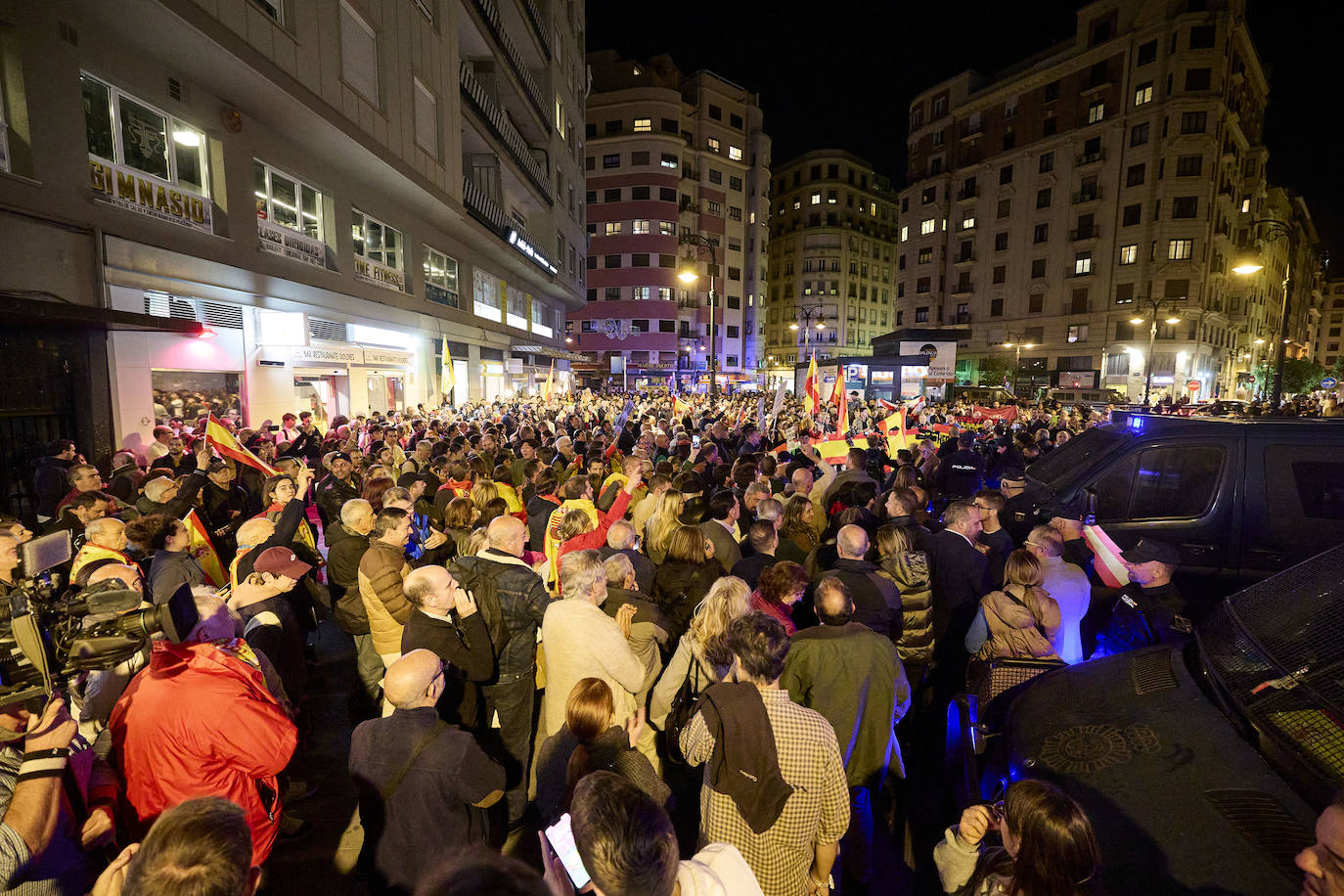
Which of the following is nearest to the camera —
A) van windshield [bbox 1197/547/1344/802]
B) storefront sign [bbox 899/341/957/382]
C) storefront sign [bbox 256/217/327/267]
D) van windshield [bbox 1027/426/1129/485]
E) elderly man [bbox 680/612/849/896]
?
van windshield [bbox 1197/547/1344/802]

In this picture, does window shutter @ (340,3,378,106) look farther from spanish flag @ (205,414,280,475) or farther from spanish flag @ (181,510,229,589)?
spanish flag @ (181,510,229,589)

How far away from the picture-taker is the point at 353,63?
14977mm

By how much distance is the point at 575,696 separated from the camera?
2.66 m

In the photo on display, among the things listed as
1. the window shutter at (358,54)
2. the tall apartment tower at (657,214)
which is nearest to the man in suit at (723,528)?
the window shutter at (358,54)

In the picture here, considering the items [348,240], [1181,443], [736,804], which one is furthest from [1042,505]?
[348,240]

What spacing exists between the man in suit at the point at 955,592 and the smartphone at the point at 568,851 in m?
4.02

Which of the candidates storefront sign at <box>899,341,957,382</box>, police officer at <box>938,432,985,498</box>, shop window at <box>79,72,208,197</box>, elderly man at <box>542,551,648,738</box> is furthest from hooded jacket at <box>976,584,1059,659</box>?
storefront sign at <box>899,341,957,382</box>

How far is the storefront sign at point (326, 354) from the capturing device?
1534 cm

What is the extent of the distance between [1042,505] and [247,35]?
14977mm

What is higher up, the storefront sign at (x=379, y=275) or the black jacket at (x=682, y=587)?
the storefront sign at (x=379, y=275)

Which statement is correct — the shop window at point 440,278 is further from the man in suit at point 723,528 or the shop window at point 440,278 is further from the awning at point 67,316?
the man in suit at point 723,528

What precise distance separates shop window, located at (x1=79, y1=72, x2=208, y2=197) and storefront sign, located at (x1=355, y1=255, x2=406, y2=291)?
5297mm

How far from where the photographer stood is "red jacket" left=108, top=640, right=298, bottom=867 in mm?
2678

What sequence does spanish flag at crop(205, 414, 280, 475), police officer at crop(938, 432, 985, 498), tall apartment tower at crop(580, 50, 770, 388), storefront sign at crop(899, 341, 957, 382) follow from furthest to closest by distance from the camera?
tall apartment tower at crop(580, 50, 770, 388), storefront sign at crop(899, 341, 957, 382), police officer at crop(938, 432, 985, 498), spanish flag at crop(205, 414, 280, 475)
